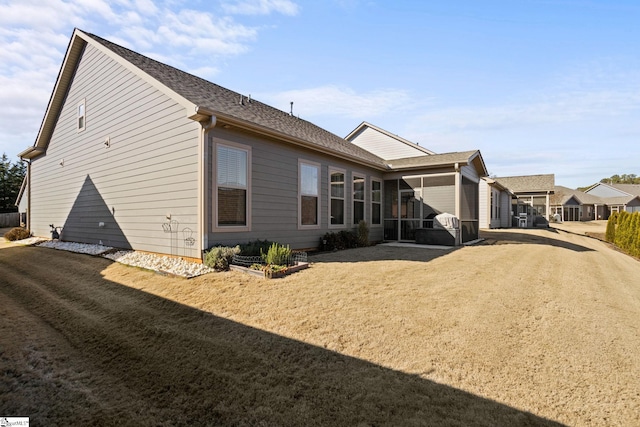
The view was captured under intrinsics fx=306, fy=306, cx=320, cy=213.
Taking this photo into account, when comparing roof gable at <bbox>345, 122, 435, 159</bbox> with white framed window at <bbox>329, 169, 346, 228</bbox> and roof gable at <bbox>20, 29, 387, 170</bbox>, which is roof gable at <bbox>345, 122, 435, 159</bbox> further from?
white framed window at <bbox>329, 169, 346, 228</bbox>

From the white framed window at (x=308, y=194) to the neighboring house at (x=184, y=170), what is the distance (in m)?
0.03

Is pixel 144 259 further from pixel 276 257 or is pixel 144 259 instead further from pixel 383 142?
pixel 383 142

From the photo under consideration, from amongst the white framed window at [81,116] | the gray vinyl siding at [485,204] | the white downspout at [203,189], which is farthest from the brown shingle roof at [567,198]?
the white framed window at [81,116]

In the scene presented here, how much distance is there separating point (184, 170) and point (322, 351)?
5414mm

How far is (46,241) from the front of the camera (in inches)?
471

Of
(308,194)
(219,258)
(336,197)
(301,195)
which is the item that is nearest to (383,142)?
(336,197)

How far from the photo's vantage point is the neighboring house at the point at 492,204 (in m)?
21.0

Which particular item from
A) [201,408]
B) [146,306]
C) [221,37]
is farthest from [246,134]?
[201,408]

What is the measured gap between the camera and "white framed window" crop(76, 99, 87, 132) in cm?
1052

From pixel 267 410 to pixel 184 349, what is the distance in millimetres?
1505

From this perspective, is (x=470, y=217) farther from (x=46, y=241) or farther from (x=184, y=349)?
(x=46, y=241)

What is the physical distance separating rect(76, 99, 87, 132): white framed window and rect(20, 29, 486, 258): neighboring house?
0.04m

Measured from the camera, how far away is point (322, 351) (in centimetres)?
325

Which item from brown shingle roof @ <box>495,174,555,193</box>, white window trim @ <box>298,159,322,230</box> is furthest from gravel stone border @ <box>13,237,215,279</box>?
brown shingle roof @ <box>495,174,555,193</box>
